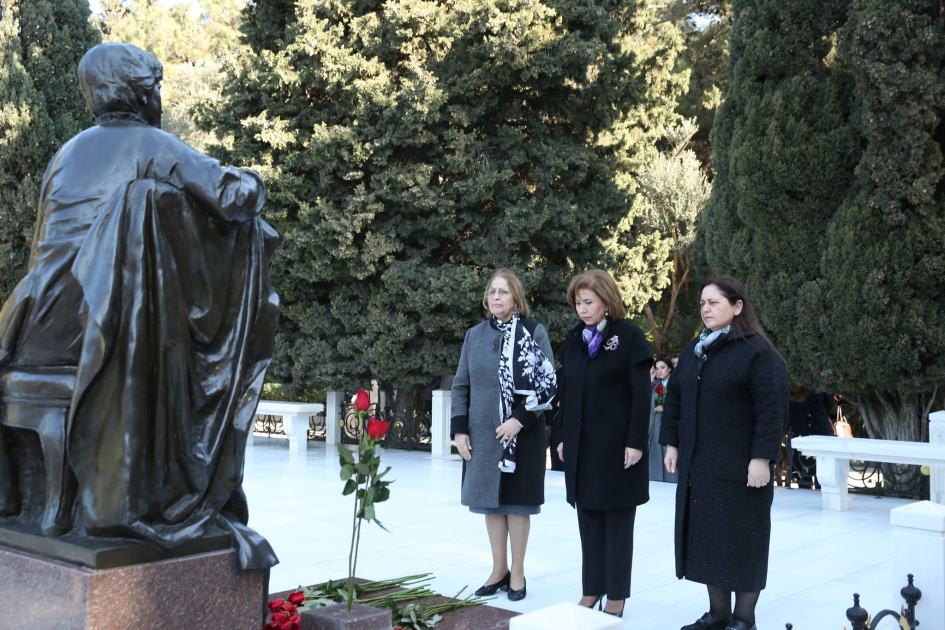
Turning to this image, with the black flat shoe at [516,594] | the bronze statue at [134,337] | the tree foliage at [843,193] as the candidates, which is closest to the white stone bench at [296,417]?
the tree foliage at [843,193]

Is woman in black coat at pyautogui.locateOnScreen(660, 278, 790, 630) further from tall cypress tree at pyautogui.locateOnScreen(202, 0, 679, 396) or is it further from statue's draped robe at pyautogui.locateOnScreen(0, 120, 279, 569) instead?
tall cypress tree at pyautogui.locateOnScreen(202, 0, 679, 396)

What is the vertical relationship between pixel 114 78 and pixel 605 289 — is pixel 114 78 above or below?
above

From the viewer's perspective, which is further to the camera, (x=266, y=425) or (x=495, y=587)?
(x=266, y=425)

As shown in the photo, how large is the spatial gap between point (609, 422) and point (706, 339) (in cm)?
68

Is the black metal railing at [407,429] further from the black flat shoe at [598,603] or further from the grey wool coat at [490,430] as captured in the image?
the black flat shoe at [598,603]

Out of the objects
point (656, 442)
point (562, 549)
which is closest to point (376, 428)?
point (562, 549)

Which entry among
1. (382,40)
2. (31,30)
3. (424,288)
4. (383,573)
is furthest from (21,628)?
(31,30)

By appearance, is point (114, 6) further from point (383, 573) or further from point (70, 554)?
point (70, 554)

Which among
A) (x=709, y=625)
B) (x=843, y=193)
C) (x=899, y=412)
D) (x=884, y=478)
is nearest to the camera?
(x=709, y=625)

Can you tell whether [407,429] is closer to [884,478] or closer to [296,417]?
[296,417]

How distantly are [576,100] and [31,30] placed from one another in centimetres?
1015

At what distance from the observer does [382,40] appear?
14008 millimetres

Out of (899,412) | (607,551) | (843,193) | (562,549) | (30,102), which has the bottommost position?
(562,549)

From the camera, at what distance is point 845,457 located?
28.6 ft
